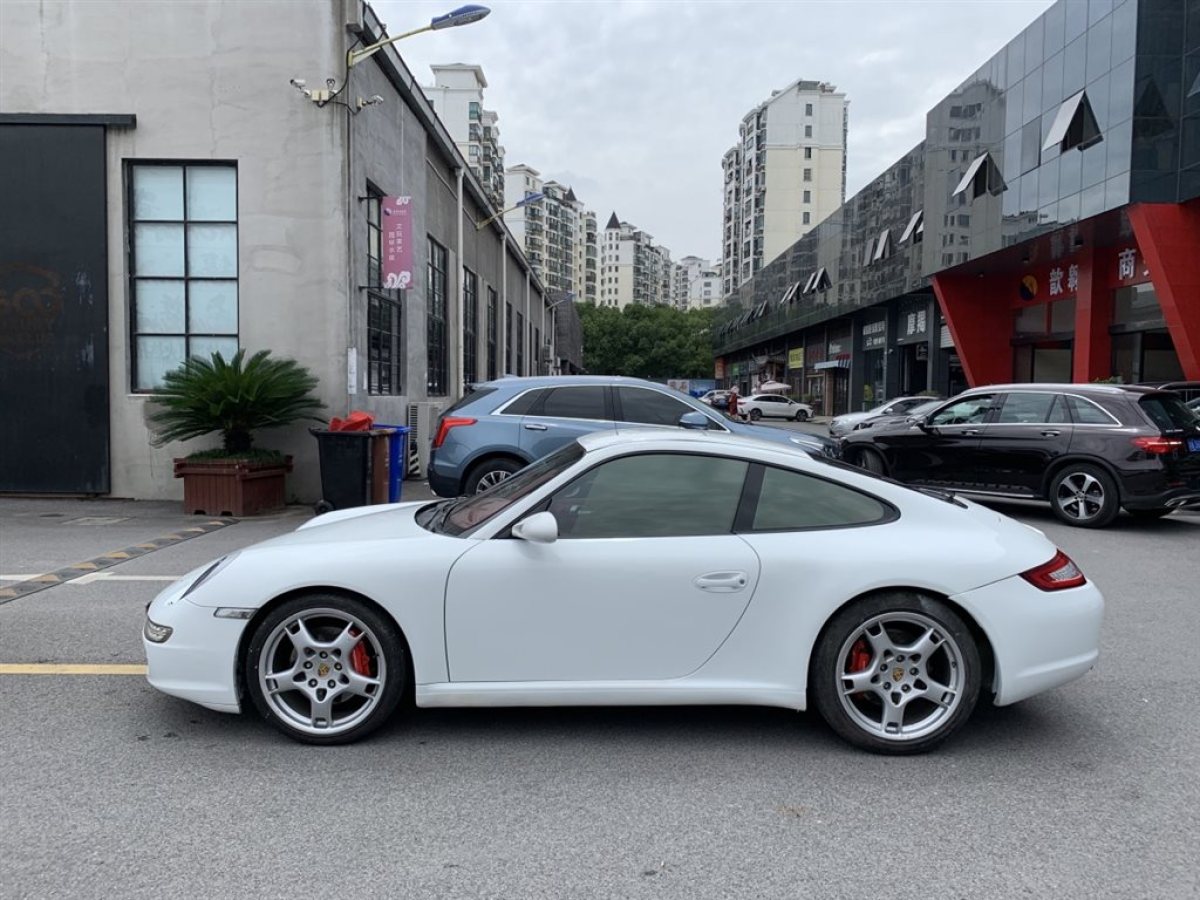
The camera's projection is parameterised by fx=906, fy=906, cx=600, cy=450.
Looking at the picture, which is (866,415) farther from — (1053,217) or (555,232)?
(555,232)

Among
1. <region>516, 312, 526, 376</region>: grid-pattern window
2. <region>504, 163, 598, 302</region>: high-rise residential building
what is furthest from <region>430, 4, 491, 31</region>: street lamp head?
<region>504, 163, 598, 302</region>: high-rise residential building

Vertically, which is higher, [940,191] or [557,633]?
[940,191]

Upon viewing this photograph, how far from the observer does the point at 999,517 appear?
4.45m

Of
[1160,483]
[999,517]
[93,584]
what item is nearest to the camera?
[999,517]

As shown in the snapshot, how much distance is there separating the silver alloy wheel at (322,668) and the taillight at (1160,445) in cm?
919

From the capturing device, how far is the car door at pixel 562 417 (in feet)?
33.1

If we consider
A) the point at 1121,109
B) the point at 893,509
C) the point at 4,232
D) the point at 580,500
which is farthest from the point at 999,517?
the point at 1121,109

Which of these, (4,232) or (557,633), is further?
(4,232)

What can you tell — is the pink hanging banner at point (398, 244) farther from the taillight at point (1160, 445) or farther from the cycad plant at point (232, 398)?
the taillight at point (1160, 445)

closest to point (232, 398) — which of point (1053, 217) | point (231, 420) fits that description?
point (231, 420)

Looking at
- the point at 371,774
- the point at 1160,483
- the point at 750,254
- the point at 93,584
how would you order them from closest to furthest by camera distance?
the point at 371,774
the point at 93,584
the point at 1160,483
the point at 750,254

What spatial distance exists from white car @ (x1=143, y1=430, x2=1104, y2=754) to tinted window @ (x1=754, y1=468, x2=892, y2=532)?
0.12 metres

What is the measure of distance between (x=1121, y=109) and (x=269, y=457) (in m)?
21.9

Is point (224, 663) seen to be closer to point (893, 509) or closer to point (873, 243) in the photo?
point (893, 509)
